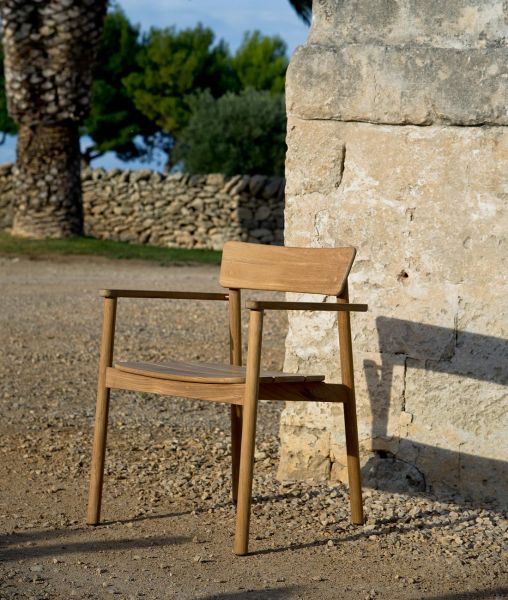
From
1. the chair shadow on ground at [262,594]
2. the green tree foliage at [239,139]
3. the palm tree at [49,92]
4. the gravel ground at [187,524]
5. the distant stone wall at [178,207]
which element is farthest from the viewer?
the green tree foliage at [239,139]

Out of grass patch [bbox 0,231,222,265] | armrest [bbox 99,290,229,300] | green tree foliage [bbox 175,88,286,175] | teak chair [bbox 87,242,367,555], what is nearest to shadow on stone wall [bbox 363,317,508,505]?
teak chair [bbox 87,242,367,555]

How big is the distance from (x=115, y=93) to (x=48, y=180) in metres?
21.4

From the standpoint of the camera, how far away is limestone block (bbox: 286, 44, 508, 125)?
148 inches

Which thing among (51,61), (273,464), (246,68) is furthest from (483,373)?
(246,68)

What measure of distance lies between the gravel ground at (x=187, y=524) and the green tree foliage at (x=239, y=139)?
16.2 metres

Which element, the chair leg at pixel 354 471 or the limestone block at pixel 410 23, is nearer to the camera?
the chair leg at pixel 354 471

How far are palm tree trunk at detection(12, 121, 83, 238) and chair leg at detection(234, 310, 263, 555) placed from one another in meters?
12.3

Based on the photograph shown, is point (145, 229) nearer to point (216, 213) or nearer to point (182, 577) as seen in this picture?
point (216, 213)

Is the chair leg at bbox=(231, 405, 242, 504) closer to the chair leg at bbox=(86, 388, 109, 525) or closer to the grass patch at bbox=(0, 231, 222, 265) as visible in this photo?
the chair leg at bbox=(86, 388, 109, 525)

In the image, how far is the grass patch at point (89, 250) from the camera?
14250mm

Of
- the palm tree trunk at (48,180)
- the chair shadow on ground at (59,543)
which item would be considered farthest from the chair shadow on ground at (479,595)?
the palm tree trunk at (48,180)

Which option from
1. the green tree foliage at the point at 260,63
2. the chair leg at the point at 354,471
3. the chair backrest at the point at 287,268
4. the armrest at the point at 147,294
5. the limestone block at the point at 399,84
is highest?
the green tree foliage at the point at 260,63

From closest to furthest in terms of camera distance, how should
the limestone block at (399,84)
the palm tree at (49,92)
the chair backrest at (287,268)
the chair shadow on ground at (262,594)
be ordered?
the chair shadow on ground at (262,594)
the chair backrest at (287,268)
the limestone block at (399,84)
the palm tree at (49,92)

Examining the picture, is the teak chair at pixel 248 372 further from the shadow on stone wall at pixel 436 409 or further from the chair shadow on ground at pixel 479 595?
the chair shadow on ground at pixel 479 595
